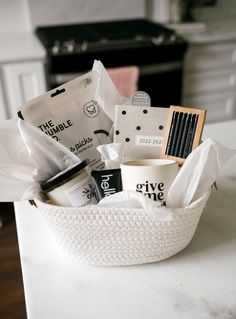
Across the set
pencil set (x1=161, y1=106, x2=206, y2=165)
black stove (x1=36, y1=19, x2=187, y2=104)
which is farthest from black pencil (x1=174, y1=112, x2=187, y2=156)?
black stove (x1=36, y1=19, x2=187, y2=104)

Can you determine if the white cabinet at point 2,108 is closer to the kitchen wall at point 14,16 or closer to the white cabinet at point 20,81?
the white cabinet at point 20,81

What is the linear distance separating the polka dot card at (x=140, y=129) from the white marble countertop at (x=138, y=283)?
0.18 m

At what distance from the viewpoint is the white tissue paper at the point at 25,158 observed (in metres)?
0.56

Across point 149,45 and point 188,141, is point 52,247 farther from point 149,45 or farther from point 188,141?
point 149,45

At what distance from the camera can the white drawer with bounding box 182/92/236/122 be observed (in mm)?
2379

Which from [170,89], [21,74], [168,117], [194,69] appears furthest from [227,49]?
[168,117]

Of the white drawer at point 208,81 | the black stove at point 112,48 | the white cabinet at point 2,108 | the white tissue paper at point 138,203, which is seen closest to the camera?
the white tissue paper at point 138,203

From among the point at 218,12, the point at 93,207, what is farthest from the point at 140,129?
the point at 218,12

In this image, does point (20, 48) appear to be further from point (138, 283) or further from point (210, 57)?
point (138, 283)

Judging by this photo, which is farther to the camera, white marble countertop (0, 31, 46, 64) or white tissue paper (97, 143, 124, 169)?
white marble countertop (0, 31, 46, 64)

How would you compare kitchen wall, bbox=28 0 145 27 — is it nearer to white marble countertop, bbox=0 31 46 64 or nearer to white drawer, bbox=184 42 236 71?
white marble countertop, bbox=0 31 46 64

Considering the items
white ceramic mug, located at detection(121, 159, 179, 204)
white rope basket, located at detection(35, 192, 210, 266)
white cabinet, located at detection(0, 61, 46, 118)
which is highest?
white ceramic mug, located at detection(121, 159, 179, 204)

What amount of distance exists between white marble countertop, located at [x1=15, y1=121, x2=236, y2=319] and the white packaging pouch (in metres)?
0.18

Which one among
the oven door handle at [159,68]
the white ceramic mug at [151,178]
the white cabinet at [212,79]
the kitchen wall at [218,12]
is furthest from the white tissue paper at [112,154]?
the kitchen wall at [218,12]
